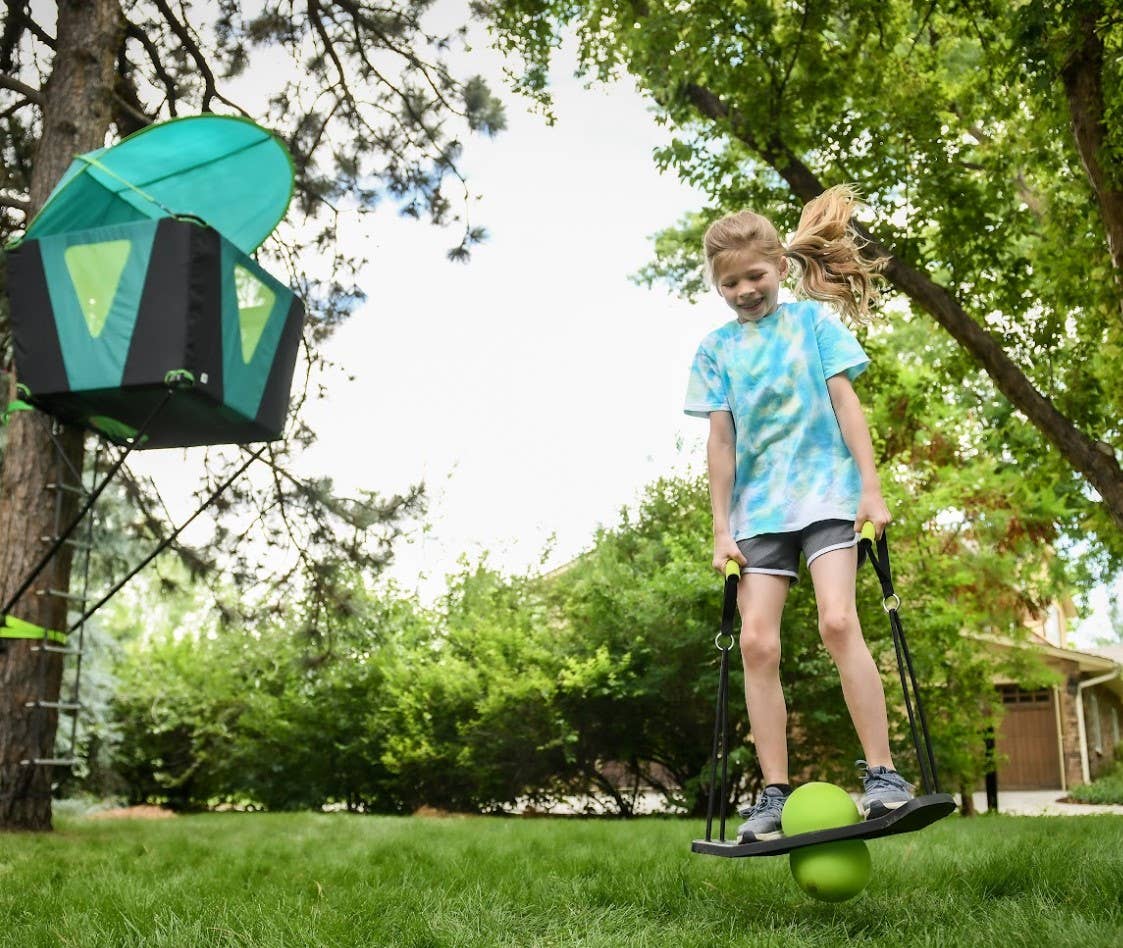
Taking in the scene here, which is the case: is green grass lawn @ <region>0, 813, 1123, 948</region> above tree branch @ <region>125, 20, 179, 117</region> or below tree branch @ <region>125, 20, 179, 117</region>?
below

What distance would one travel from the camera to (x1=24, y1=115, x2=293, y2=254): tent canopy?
14.0ft

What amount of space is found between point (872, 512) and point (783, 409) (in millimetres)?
395

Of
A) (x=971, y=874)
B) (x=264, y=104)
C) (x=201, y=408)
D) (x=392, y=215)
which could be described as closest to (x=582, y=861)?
(x=971, y=874)

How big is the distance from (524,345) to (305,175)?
1294 cm

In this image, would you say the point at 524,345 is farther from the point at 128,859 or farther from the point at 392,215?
the point at 128,859

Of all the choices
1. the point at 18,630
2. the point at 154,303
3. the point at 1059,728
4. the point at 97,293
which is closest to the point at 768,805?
the point at 154,303

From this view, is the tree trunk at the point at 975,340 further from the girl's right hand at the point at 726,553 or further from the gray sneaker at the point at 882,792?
the gray sneaker at the point at 882,792

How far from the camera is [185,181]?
14.9 feet

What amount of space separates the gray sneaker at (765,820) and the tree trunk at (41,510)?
4.19 meters

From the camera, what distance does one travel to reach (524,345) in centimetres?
2092

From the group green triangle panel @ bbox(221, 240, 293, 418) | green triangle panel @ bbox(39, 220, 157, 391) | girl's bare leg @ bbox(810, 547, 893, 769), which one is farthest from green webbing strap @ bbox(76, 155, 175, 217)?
girl's bare leg @ bbox(810, 547, 893, 769)

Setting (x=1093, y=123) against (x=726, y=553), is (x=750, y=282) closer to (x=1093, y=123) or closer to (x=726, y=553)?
(x=726, y=553)

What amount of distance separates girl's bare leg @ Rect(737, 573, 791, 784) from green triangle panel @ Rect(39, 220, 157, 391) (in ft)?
8.28

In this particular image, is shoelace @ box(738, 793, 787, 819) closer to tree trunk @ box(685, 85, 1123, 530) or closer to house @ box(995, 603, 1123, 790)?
tree trunk @ box(685, 85, 1123, 530)
